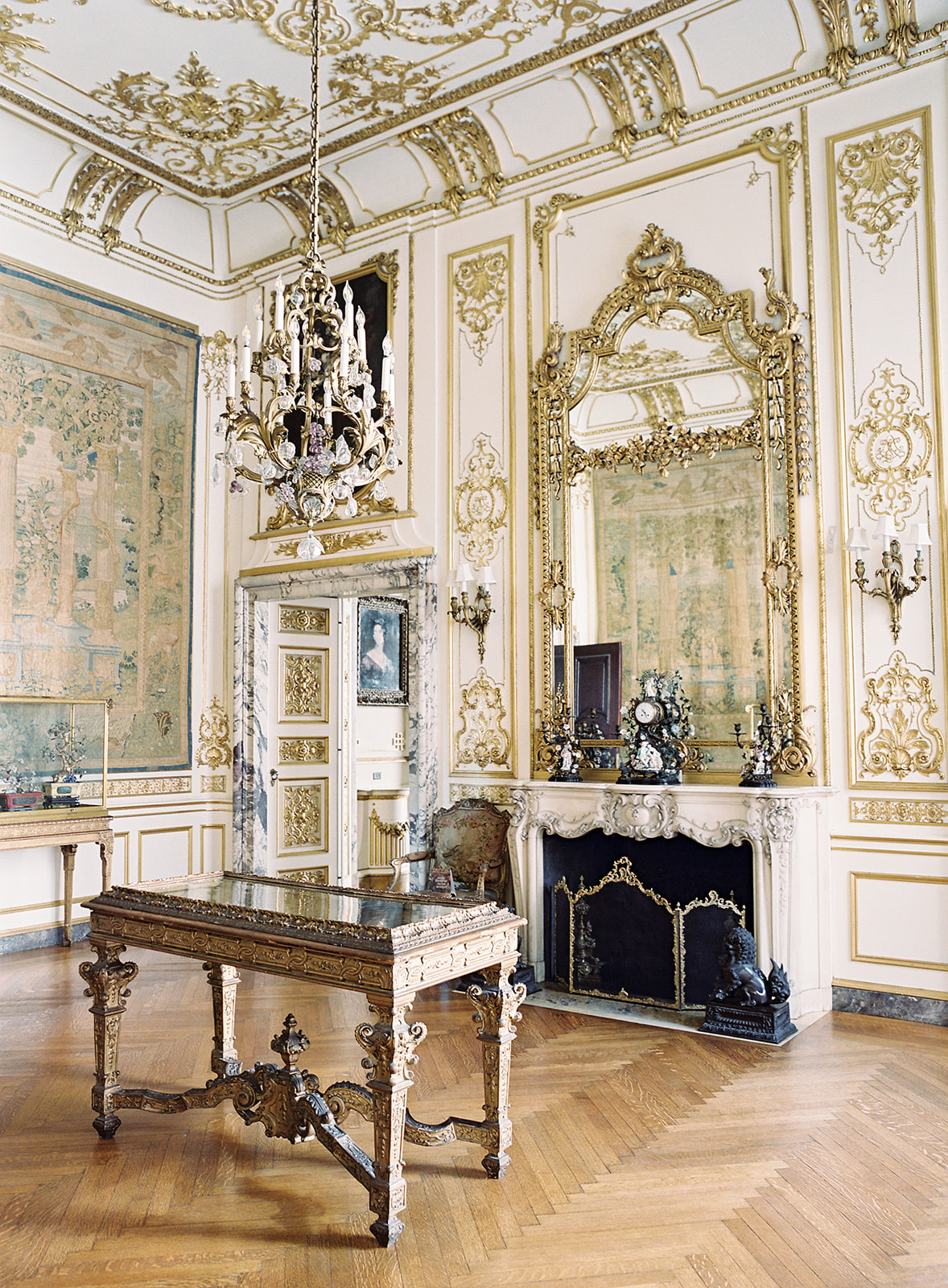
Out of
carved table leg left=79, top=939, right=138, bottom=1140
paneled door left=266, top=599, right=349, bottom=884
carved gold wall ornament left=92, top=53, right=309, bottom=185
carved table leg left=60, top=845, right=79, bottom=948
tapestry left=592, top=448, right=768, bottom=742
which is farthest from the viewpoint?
paneled door left=266, top=599, right=349, bottom=884

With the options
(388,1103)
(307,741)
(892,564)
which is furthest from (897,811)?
(307,741)

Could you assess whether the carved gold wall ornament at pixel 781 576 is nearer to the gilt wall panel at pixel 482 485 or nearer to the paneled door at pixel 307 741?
the gilt wall panel at pixel 482 485

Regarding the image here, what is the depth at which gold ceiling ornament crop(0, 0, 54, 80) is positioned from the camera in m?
5.77

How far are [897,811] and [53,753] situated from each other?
5531 millimetres

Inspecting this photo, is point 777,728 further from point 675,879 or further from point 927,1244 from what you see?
point 927,1244

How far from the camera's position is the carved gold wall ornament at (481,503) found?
6.73 metres

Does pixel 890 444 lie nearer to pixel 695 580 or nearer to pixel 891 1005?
pixel 695 580

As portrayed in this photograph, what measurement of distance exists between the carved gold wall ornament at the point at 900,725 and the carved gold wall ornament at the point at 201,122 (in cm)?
528

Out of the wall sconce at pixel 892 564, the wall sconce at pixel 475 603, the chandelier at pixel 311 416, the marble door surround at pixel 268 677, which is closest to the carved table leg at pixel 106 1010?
the chandelier at pixel 311 416

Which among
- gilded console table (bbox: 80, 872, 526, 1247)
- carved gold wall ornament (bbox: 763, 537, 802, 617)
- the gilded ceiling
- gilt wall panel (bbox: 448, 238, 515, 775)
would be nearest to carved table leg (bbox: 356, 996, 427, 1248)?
gilded console table (bbox: 80, 872, 526, 1247)

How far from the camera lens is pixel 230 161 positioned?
7316mm

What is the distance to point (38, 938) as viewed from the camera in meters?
6.84

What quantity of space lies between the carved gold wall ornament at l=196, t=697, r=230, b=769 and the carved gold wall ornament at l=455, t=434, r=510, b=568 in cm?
265

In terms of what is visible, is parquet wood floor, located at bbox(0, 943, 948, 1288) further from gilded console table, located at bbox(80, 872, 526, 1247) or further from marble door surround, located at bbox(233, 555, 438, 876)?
marble door surround, located at bbox(233, 555, 438, 876)
